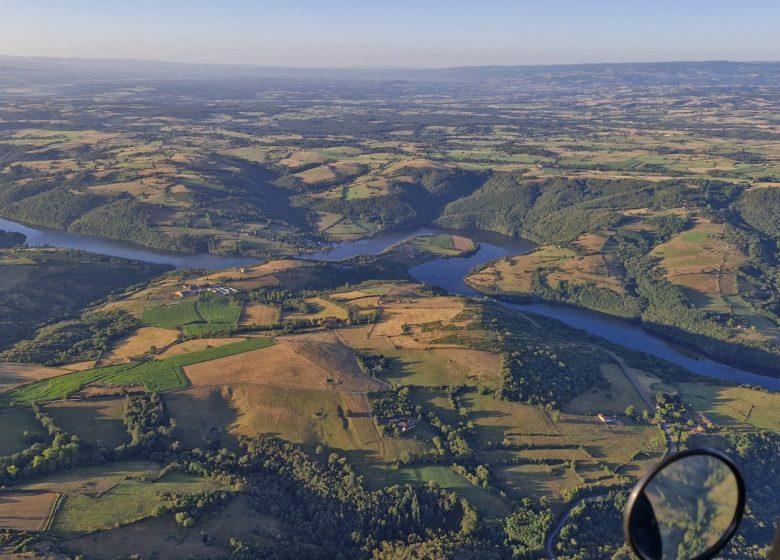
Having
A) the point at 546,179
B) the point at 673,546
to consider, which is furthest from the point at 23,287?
the point at 546,179

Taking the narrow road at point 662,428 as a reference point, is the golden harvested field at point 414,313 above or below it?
above

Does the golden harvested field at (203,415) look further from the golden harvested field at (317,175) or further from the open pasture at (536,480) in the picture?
the golden harvested field at (317,175)

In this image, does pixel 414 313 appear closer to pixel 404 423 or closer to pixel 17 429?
pixel 404 423

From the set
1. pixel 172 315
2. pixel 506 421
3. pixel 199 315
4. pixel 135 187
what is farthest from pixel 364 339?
pixel 135 187

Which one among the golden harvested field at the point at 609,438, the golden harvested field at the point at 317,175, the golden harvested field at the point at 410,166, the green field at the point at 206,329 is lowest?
the golden harvested field at the point at 609,438

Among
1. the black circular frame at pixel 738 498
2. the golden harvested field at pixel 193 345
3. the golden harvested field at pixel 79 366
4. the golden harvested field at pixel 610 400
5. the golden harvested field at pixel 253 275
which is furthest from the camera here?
the golden harvested field at pixel 253 275

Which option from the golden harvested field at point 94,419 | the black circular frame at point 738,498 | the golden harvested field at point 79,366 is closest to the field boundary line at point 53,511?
the golden harvested field at point 94,419

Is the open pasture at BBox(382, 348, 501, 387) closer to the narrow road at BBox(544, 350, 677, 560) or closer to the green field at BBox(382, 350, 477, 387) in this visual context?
the green field at BBox(382, 350, 477, 387)
